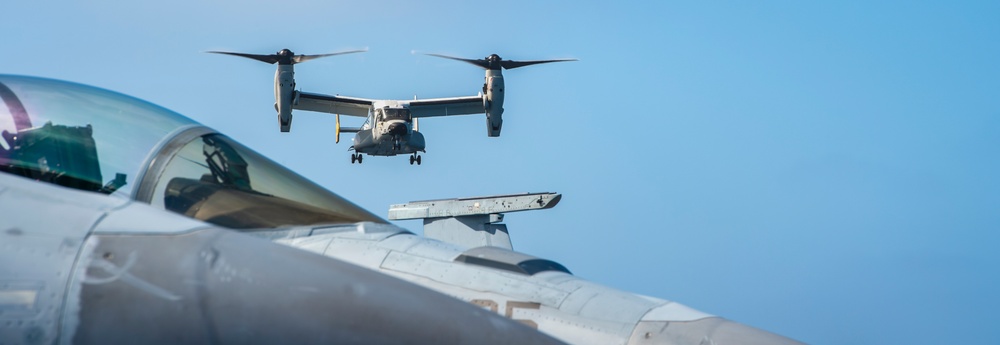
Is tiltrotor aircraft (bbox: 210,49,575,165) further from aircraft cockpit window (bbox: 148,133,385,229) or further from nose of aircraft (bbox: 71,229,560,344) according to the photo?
nose of aircraft (bbox: 71,229,560,344)

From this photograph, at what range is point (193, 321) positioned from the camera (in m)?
3.82

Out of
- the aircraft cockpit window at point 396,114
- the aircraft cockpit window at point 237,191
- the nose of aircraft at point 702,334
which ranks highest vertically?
the aircraft cockpit window at point 396,114

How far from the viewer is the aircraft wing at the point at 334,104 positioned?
55250 millimetres

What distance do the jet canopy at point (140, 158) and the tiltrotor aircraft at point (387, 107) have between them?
141 ft

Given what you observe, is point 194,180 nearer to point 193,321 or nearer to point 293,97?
point 193,321

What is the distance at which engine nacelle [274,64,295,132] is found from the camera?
4919 cm

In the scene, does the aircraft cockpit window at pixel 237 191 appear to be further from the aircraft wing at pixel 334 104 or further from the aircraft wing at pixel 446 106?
the aircraft wing at pixel 446 106

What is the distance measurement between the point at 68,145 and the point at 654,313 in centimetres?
336

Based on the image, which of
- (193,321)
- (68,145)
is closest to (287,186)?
(68,145)

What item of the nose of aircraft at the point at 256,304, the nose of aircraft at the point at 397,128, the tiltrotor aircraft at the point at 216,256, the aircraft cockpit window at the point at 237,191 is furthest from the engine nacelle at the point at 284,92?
the nose of aircraft at the point at 256,304

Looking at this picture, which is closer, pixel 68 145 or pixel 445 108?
pixel 68 145

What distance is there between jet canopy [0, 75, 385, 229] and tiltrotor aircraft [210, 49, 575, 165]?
1696 inches

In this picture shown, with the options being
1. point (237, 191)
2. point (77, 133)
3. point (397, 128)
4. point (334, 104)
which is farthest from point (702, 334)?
point (334, 104)

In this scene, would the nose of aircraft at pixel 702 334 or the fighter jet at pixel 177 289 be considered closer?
the fighter jet at pixel 177 289
